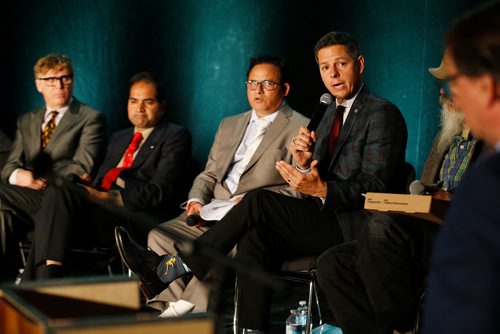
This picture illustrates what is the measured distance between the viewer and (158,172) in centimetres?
448

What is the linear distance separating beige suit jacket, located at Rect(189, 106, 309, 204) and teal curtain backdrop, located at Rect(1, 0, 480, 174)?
27.3 inches

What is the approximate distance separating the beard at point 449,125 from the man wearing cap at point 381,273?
239 millimetres

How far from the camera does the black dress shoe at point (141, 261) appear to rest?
12.4ft

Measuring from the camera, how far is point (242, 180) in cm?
400

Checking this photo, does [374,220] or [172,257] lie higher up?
[374,220]

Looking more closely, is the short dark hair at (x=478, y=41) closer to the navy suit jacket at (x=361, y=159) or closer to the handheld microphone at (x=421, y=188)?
the handheld microphone at (x=421, y=188)

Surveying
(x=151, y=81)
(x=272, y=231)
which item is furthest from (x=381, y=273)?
(x=151, y=81)

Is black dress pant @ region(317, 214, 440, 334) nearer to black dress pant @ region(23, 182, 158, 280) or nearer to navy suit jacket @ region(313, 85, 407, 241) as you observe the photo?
navy suit jacket @ region(313, 85, 407, 241)

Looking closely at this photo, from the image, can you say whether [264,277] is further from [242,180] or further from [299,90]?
[299,90]

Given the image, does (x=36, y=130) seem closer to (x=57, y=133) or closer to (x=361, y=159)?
(x=57, y=133)

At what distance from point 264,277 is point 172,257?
8.46 ft

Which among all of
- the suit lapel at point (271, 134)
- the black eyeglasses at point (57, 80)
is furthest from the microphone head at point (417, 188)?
the black eyeglasses at point (57, 80)

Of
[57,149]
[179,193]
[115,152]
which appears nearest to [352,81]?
[179,193]

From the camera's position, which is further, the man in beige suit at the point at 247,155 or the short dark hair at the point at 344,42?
the man in beige suit at the point at 247,155
